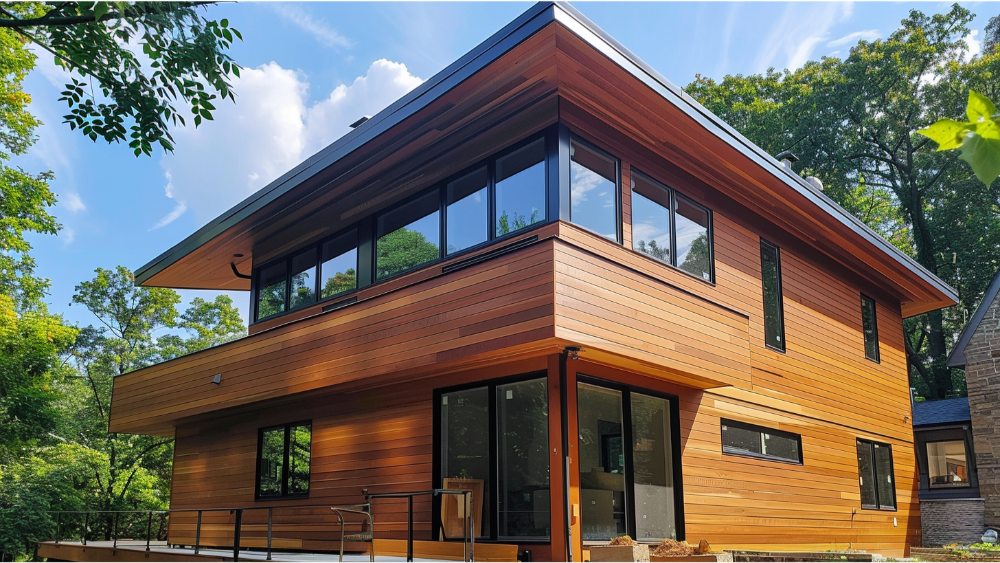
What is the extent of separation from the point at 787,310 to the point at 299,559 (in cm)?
780

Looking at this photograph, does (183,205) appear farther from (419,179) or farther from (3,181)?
(419,179)

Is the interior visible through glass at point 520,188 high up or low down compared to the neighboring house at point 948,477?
up

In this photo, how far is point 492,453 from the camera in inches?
368

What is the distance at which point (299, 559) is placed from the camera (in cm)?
927

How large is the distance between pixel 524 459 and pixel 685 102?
14.5ft

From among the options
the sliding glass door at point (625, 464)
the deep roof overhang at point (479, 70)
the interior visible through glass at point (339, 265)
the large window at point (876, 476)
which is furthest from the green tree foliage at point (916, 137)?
the sliding glass door at point (625, 464)

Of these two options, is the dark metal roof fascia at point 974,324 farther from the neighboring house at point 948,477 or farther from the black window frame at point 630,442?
the black window frame at point 630,442

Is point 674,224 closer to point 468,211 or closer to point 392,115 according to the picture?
point 468,211

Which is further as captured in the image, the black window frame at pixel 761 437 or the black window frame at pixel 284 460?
the black window frame at pixel 284 460

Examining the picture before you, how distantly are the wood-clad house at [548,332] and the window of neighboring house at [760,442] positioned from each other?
1.7 inches

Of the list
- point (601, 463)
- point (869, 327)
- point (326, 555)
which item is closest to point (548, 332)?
point (601, 463)

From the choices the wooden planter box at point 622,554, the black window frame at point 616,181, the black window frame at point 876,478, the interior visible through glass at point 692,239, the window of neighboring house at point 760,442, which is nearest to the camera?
the wooden planter box at point 622,554

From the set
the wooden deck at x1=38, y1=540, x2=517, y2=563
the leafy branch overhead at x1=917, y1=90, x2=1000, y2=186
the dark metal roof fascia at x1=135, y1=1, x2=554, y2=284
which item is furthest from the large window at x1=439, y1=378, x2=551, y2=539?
the leafy branch overhead at x1=917, y1=90, x2=1000, y2=186

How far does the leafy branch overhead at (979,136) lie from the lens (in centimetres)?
103
